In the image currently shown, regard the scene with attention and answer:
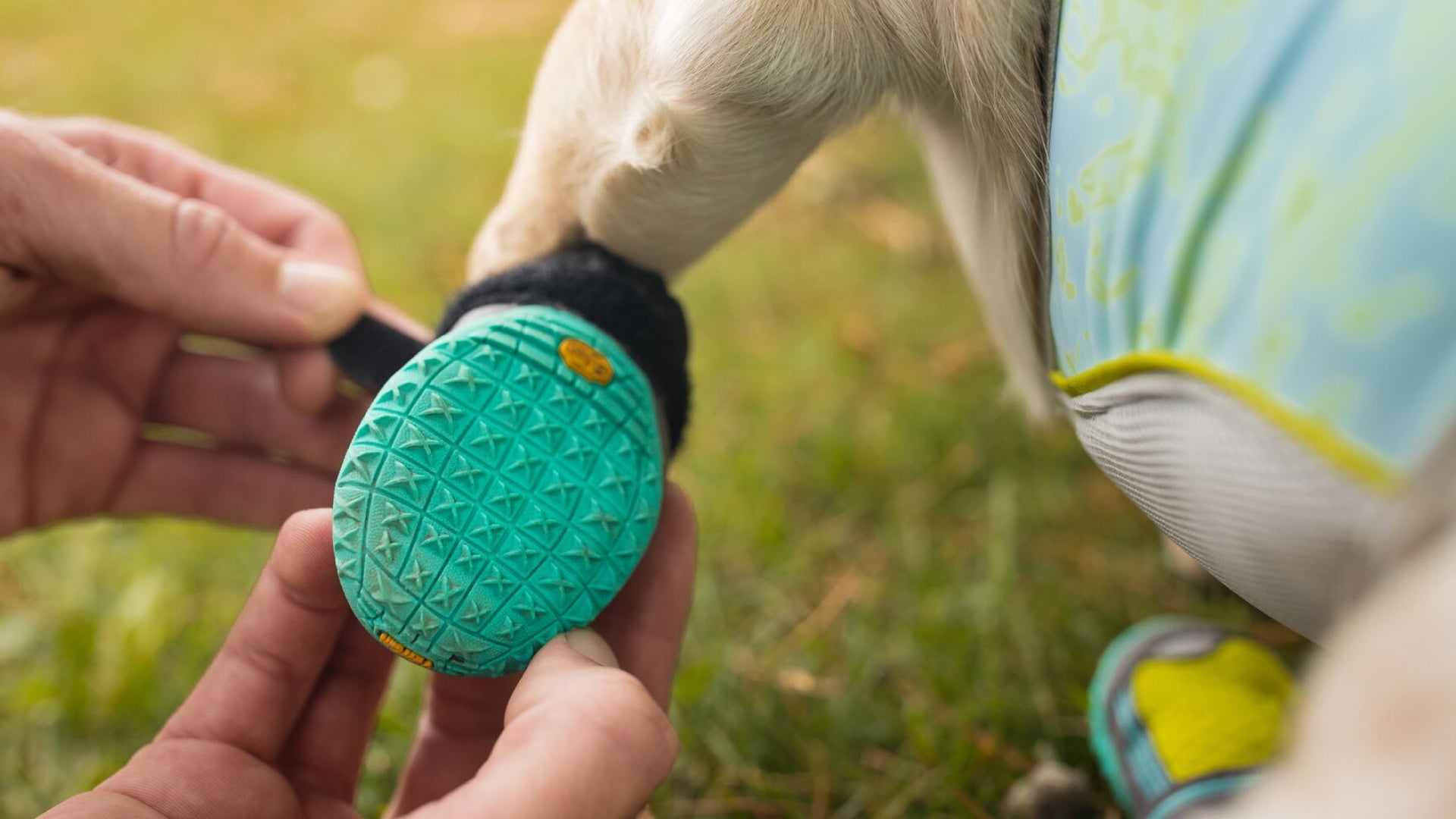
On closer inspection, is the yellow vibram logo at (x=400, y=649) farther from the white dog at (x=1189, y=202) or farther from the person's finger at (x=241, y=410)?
the person's finger at (x=241, y=410)

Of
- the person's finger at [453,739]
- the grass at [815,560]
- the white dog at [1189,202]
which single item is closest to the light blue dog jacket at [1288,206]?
the white dog at [1189,202]

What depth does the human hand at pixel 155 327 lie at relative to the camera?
2.54 feet

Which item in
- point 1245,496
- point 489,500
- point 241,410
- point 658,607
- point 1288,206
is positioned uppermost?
point 1288,206

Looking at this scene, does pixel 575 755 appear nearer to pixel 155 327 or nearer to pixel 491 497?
pixel 491 497

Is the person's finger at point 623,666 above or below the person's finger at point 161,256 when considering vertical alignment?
below

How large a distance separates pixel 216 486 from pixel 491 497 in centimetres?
52

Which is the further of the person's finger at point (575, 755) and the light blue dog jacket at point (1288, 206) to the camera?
the person's finger at point (575, 755)

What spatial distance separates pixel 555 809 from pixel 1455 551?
0.38 m

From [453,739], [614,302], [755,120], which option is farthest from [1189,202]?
[453,739]

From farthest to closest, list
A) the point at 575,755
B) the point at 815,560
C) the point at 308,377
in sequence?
1. the point at 815,560
2. the point at 308,377
3. the point at 575,755

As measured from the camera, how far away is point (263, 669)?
2.29ft

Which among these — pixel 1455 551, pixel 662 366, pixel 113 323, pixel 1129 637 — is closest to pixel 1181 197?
pixel 1455 551

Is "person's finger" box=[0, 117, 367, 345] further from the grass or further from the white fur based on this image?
the grass

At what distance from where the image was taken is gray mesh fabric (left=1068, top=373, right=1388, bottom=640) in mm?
383
